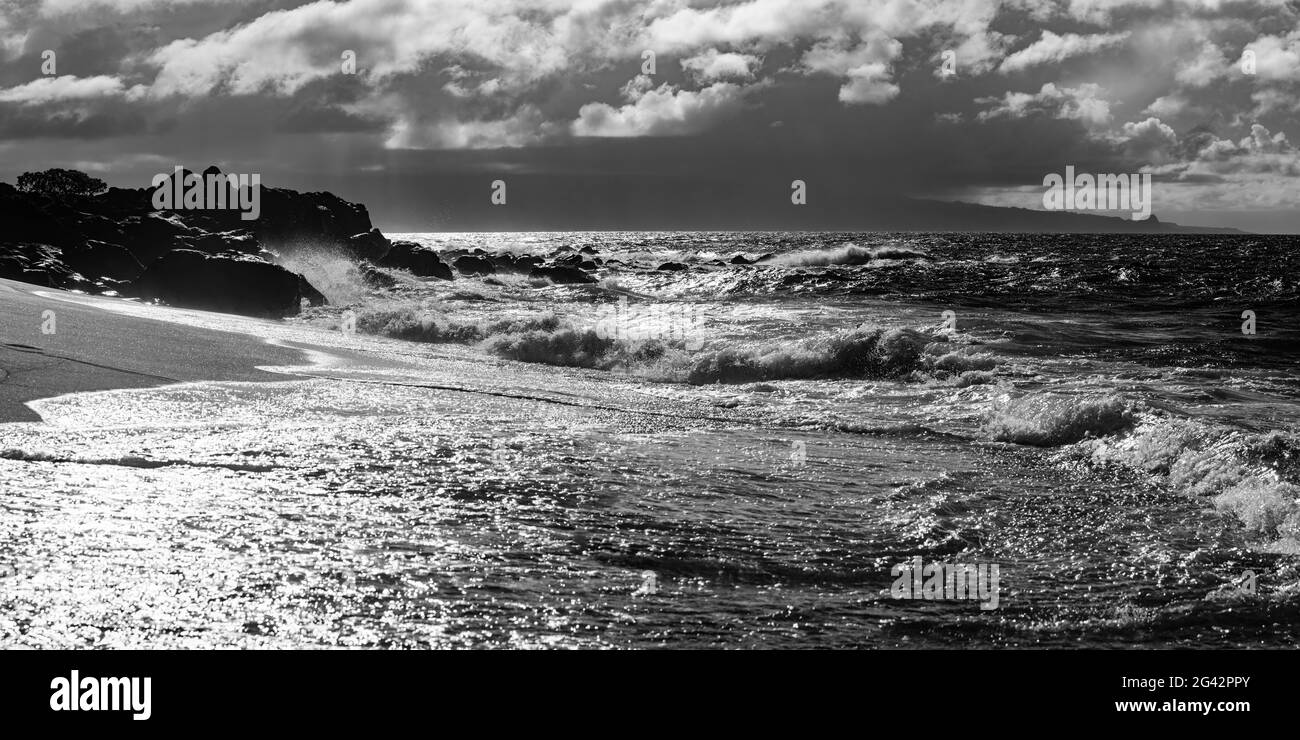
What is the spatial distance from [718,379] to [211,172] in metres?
39.4

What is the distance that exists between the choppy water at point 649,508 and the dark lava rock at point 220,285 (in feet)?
41.2

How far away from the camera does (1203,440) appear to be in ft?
32.8

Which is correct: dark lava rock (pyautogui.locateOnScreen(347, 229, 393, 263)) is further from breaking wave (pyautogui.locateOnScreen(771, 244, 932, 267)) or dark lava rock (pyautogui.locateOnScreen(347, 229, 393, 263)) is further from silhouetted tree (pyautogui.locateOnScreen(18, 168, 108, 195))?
breaking wave (pyautogui.locateOnScreen(771, 244, 932, 267))

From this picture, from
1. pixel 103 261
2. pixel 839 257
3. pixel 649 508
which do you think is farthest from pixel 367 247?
pixel 649 508

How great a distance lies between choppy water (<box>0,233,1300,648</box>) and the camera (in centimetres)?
490

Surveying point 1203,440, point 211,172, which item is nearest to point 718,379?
point 1203,440

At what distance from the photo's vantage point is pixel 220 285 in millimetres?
28328

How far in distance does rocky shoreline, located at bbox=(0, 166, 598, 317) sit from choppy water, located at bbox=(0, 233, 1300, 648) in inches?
523

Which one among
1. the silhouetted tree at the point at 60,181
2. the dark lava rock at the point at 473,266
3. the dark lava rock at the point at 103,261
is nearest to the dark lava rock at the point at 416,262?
the dark lava rock at the point at 473,266

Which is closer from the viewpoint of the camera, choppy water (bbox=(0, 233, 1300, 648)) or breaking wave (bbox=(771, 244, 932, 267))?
choppy water (bbox=(0, 233, 1300, 648))

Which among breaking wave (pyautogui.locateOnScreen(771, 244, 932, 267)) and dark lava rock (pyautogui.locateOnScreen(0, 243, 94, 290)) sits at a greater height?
breaking wave (pyautogui.locateOnScreen(771, 244, 932, 267))

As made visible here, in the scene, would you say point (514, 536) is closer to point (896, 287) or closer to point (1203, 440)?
point (1203, 440)

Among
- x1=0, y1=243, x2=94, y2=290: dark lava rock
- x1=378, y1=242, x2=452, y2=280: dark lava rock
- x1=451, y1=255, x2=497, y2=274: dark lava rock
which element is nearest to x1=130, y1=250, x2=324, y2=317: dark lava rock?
x1=0, y1=243, x2=94, y2=290: dark lava rock

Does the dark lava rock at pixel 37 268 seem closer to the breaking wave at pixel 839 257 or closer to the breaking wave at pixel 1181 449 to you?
the breaking wave at pixel 1181 449
